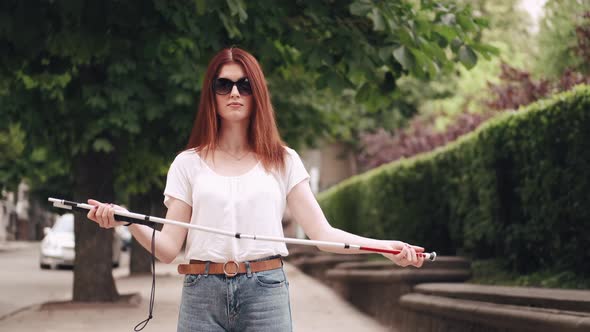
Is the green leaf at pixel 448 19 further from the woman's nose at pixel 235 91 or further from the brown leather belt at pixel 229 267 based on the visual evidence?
the brown leather belt at pixel 229 267

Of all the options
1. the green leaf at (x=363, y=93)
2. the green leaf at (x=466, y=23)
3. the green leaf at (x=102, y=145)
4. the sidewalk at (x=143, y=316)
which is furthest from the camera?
the green leaf at (x=102, y=145)

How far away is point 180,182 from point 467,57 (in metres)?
4.89

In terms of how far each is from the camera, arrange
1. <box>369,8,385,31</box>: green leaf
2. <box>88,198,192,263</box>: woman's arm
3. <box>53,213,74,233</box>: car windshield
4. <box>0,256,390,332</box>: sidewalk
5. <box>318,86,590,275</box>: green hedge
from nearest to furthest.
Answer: <box>88,198,192,263</box>: woman's arm < <box>369,8,385,31</box>: green leaf < <box>318,86,590,275</box>: green hedge < <box>0,256,390,332</box>: sidewalk < <box>53,213,74,233</box>: car windshield

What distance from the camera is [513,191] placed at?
31.6 feet

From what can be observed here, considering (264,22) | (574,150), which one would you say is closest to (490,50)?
(574,150)

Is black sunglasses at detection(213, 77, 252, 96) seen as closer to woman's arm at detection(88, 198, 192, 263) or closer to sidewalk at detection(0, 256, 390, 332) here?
woman's arm at detection(88, 198, 192, 263)

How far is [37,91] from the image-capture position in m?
13.2

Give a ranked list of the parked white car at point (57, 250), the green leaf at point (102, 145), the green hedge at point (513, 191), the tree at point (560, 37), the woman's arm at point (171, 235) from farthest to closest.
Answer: the parked white car at point (57, 250), the tree at point (560, 37), the green leaf at point (102, 145), the green hedge at point (513, 191), the woman's arm at point (171, 235)

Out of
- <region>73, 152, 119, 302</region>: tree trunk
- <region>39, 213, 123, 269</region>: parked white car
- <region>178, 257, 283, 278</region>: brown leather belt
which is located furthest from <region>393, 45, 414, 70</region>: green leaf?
<region>39, 213, 123, 269</region>: parked white car

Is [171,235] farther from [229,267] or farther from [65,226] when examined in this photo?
[65,226]

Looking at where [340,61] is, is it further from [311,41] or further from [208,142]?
[208,142]

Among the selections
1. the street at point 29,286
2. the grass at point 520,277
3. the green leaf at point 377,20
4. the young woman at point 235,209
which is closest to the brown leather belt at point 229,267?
the young woman at point 235,209

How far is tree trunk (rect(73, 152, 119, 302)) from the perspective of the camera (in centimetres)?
1342

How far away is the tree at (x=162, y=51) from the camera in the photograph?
7.79 metres
